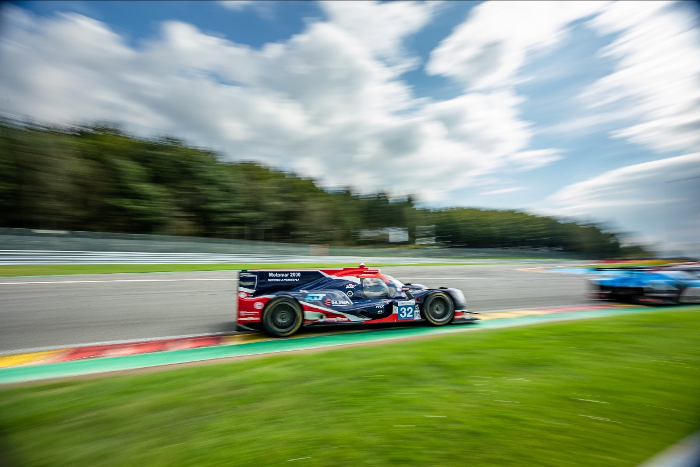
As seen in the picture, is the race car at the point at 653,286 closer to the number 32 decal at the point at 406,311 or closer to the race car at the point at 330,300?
the race car at the point at 330,300

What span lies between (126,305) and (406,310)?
579 cm

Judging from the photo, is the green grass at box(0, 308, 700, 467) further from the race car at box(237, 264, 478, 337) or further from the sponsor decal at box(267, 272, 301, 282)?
the sponsor decal at box(267, 272, 301, 282)

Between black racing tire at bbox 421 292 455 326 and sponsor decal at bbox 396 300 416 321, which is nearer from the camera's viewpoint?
sponsor decal at bbox 396 300 416 321

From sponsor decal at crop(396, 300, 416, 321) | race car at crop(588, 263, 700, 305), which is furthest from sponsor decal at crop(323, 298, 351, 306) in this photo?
race car at crop(588, 263, 700, 305)

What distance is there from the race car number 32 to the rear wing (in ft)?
4.78

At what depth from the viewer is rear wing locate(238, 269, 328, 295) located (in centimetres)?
623

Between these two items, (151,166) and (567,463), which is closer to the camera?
(567,463)

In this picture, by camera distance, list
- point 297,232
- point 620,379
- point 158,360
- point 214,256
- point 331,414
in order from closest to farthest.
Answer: point 331,414
point 620,379
point 158,360
point 214,256
point 297,232

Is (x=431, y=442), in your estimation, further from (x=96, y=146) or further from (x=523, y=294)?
(x=96, y=146)

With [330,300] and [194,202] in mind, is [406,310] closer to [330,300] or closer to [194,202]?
[330,300]

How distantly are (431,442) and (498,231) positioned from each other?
1850 inches

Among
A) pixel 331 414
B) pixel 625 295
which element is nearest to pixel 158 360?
pixel 331 414

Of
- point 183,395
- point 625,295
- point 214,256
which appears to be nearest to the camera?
point 183,395

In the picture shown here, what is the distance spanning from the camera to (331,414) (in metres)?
2.97
